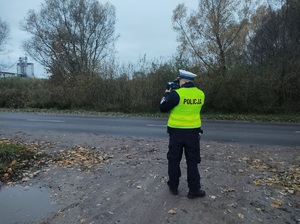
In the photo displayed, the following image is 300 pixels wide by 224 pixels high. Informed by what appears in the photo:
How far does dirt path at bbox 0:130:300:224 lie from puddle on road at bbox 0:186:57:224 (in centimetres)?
18

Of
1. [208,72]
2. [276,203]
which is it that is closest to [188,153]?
[276,203]

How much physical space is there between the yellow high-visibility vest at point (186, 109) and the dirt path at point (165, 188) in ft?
4.10

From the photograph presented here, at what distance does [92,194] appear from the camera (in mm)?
5371

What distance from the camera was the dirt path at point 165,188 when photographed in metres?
4.46

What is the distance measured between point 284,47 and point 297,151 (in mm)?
14630

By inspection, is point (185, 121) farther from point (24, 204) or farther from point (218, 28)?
point (218, 28)

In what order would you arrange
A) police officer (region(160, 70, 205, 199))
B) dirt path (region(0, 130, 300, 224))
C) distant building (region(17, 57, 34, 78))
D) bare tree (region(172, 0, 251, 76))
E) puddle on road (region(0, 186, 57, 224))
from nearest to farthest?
dirt path (region(0, 130, 300, 224)) → puddle on road (region(0, 186, 57, 224)) → police officer (region(160, 70, 205, 199)) → bare tree (region(172, 0, 251, 76)) → distant building (region(17, 57, 34, 78))

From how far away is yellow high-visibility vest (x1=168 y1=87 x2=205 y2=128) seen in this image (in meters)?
4.81

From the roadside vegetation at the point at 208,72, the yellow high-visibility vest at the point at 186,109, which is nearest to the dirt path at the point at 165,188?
the yellow high-visibility vest at the point at 186,109

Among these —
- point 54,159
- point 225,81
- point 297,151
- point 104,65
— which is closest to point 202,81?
point 225,81

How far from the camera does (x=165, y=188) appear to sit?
5434 millimetres

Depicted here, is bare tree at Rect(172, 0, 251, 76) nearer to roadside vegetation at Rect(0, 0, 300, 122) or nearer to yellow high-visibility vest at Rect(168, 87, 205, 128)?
roadside vegetation at Rect(0, 0, 300, 122)

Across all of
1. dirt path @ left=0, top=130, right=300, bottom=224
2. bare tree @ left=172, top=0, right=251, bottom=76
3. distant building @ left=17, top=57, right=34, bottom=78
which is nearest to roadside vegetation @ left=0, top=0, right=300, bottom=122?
bare tree @ left=172, top=0, right=251, bottom=76

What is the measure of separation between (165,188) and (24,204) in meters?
2.45
